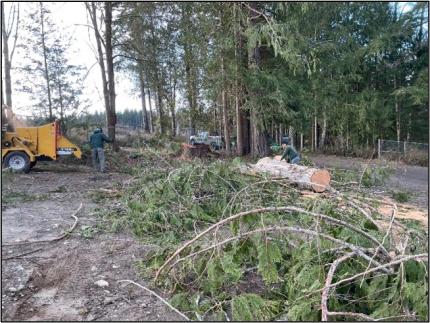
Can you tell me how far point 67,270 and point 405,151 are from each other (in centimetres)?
1835

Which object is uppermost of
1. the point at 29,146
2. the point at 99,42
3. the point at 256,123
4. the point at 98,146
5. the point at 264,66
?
the point at 99,42

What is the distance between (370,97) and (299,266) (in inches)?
871

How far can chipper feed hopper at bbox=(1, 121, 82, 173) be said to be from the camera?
40.8 ft

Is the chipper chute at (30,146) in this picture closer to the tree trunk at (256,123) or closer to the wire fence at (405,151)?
the tree trunk at (256,123)

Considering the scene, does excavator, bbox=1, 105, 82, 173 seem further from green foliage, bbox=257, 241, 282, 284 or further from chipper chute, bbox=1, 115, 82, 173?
green foliage, bbox=257, 241, 282, 284

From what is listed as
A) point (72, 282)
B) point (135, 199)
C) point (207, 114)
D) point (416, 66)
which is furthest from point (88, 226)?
point (416, 66)

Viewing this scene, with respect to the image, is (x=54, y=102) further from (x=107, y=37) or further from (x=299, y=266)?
(x=299, y=266)

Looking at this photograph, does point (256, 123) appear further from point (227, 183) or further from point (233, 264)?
point (233, 264)

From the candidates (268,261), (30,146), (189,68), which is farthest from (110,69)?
(268,261)

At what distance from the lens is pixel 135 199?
300 inches

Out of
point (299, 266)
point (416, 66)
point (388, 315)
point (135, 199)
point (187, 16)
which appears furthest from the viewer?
point (416, 66)

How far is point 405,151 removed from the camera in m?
20.0

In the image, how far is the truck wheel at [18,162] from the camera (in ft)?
40.6

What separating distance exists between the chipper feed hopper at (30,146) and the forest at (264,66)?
16.0 ft
